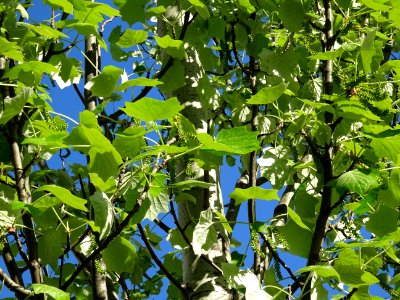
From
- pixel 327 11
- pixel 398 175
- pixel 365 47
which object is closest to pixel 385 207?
pixel 398 175

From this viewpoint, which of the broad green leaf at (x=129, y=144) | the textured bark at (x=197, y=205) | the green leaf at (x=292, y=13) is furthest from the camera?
the green leaf at (x=292, y=13)

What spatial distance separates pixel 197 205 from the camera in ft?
10.7

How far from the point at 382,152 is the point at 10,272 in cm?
153

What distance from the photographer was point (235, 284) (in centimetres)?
254

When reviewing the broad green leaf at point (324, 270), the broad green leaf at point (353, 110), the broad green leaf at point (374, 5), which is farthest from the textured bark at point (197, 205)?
the broad green leaf at point (374, 5)

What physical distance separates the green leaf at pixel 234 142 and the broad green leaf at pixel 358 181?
54cm

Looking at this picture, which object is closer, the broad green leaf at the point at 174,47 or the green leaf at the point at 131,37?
the broad green leaf at the point at 174,47

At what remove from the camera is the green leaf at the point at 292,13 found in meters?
3.13

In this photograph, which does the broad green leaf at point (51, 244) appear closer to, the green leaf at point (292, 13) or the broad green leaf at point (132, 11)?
the broad green leaf at point (132, 11)

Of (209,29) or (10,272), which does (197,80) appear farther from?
(10,272)

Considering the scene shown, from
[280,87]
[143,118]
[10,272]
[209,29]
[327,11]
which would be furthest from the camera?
[209,29]

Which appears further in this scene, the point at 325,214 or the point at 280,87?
the point at 325,214

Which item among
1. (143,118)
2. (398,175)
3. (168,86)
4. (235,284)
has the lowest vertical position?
(235,284)

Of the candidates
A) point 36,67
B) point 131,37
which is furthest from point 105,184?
point 131,37
